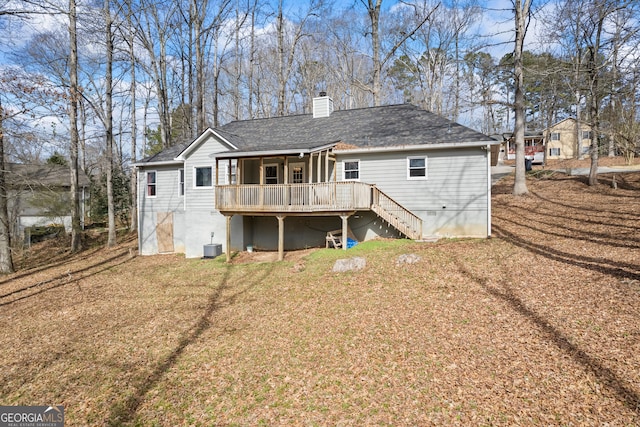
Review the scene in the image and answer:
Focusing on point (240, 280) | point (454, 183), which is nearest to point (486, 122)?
point (454, 183)

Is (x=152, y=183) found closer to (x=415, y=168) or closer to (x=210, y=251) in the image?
(x=210, y=251)

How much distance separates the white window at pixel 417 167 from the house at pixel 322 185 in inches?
1.6

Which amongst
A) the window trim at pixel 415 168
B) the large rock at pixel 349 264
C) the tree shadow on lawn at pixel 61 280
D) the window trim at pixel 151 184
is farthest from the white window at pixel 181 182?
the window trim at pixel 415 168

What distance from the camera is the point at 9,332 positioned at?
9523 millimetres

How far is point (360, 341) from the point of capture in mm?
7285

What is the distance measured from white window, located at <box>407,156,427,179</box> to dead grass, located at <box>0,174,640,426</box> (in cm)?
364

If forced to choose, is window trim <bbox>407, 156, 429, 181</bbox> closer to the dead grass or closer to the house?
the house

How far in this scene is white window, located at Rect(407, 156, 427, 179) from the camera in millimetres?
15594

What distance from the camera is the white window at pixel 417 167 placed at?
15594mm

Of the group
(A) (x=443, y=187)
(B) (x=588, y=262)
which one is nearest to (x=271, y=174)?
(A) (x=443, y=187)

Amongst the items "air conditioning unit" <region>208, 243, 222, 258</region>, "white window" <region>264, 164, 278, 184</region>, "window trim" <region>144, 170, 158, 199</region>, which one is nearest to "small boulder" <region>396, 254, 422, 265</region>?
"white window" <region>264, 164, 278, 184</region>

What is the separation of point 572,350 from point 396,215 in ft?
32.0

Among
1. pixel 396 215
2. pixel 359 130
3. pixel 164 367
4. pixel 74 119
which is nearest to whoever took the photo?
pixel 164 367

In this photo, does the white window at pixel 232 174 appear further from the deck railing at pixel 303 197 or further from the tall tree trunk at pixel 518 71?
the tall tree trunk at pixel 518 71
